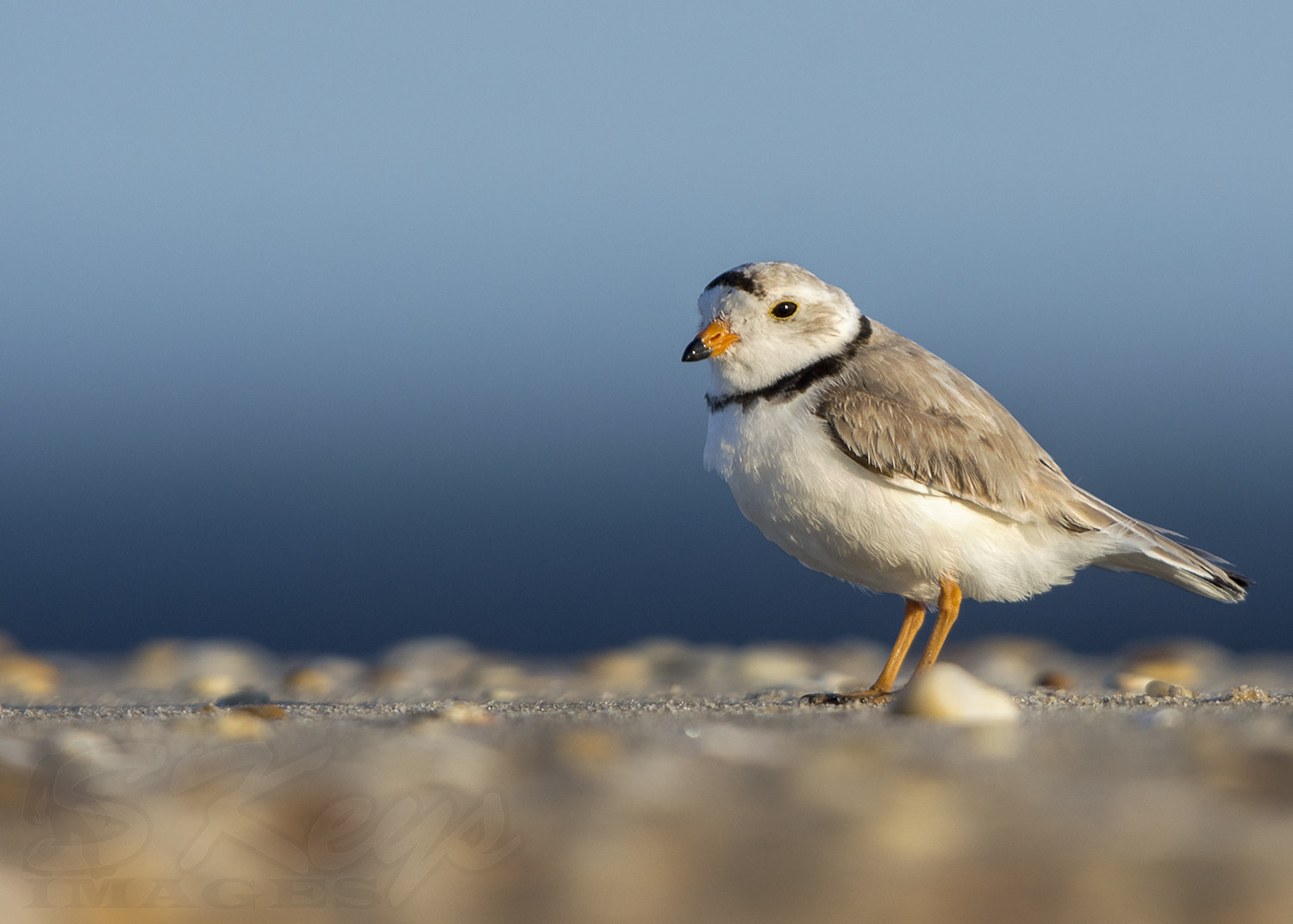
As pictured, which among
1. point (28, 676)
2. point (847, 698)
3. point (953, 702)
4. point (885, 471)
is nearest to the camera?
point (953, 702)

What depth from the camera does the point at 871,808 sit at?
2.35 metres

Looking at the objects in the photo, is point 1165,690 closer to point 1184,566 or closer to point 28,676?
point 1184,566

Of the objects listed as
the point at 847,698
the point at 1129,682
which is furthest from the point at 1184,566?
the point at 847,698

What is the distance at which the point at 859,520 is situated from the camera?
465 centimetres

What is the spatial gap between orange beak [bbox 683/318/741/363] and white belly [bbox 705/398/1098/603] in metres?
0.25

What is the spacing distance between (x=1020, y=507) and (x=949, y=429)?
44 cm

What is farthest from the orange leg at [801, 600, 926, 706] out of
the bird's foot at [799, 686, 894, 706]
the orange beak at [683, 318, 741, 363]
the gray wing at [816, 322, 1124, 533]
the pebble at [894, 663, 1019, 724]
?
the orange beak at [683, 318, 741, 363]

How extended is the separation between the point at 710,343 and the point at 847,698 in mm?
1535

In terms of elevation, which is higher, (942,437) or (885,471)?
(942,437)

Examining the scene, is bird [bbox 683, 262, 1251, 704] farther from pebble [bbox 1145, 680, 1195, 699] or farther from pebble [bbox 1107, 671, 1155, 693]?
pebble [bbox 1107, 671, 1155, 693]

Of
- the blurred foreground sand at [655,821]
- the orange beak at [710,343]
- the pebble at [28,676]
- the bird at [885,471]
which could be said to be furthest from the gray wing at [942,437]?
the pebble at [28,676]

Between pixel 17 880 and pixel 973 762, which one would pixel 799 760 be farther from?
pixel 17 880

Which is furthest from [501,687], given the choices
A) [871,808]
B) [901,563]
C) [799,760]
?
[871,808]

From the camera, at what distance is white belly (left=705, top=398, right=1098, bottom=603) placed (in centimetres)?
466
